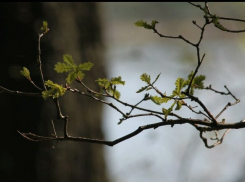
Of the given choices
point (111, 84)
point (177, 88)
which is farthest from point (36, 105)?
point (177, 88)

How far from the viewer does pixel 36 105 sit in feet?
Answer: 5.33

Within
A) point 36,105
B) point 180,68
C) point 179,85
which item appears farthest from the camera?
point 180,68

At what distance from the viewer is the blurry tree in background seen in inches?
62.5

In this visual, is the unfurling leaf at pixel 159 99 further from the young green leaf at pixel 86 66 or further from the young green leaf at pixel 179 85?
the young green leaf at pixel 86 66

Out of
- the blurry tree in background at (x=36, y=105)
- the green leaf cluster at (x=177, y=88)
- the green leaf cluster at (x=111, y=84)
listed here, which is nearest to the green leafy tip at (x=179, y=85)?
the green leaf cluster at (x=177, y=88)

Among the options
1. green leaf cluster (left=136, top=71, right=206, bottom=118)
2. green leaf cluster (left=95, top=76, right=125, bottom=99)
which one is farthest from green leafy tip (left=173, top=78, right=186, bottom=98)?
green leaf cluster (left=95, top=76, right=125, bottom=99)

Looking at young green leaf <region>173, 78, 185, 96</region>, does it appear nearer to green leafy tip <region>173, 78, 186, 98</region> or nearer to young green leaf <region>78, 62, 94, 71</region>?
green leafy tip <region>173, 78, 186, 98</region>

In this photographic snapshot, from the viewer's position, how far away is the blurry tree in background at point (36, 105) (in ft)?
5.21

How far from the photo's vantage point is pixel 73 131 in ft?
5.64

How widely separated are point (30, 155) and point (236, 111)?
228 centimetres

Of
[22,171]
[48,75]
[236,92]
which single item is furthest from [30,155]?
[236,92]

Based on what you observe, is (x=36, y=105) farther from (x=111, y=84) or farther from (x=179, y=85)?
(x=179, y=85)

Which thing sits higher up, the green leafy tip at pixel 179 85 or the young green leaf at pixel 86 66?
the young green leaf at pixel 86 66

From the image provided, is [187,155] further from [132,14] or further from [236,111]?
[132,14]
